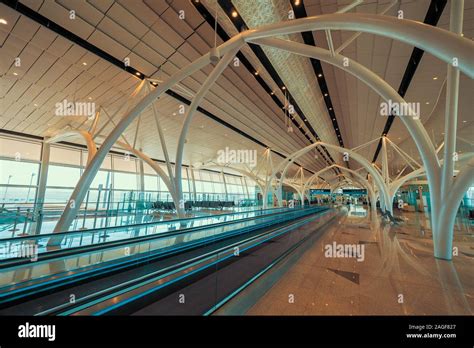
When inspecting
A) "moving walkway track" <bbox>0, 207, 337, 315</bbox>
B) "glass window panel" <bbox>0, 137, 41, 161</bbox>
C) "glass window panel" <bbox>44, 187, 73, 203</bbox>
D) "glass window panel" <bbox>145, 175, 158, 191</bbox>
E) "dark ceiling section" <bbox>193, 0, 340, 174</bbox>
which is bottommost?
"moving walkway track" <bbox>0, 207, 337, 315</bbox>

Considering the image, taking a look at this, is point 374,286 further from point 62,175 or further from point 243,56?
point 62,175

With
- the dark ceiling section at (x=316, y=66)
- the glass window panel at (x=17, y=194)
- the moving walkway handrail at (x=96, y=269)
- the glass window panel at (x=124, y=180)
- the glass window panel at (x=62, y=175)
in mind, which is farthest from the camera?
the glass window panel at (x=124, y=180)

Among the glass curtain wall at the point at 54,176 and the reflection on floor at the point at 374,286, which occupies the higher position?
the glass curtain wall at the point at 54,176

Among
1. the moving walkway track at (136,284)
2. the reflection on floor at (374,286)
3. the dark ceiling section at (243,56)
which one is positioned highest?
the dark ceiling section at (243,56)

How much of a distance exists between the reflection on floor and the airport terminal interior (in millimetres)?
41

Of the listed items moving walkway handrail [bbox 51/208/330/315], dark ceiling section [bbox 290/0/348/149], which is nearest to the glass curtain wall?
moving walkway handrail [bbox 51/208/330/315]

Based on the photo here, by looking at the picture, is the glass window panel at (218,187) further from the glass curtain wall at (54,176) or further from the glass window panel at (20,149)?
the glass window panel at (20,149)

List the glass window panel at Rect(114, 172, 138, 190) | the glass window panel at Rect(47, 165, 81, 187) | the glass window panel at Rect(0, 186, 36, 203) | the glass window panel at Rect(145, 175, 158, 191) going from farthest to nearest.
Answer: the glass window panel at Rect(145, 175, 158, 191)
the glass window panel at Rect(114, 172, 138, 190)
the glass window panel at Rect(47, 165, 81, 187)
the glass window panel at Rect(0, 186, 36, 203)

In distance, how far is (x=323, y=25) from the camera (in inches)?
190

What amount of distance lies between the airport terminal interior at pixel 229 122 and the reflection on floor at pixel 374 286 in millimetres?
41

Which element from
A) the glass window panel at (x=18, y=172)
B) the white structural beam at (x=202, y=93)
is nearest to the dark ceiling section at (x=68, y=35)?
the white structural beam at (x=202, y=93)

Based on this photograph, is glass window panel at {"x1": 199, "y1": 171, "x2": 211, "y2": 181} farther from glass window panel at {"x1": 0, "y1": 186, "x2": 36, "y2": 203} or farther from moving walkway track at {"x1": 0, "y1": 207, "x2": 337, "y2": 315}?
moving walkway track at {"x1": 0, "y1": 207, "x2": 337, "y2": 315}

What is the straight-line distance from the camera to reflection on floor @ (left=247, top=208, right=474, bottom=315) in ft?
10.2

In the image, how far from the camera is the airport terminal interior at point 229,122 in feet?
10.2
